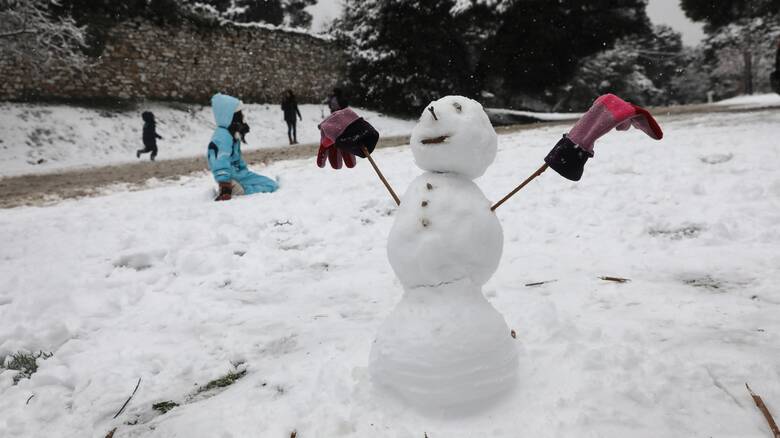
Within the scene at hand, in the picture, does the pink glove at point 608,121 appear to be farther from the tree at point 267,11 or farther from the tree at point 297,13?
the tree at point 297,13

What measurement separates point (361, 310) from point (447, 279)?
1.13m

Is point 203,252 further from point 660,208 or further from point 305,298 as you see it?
point 660,208

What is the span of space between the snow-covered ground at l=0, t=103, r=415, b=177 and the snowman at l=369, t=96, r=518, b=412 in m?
12.3

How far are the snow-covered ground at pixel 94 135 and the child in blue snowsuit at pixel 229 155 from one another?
304 inches

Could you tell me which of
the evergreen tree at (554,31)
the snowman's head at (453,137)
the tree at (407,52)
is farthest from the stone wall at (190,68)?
the snowman's head at (453,137)

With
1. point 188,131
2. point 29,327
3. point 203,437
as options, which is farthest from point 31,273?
point 188,131

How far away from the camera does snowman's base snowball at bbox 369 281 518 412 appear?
168cm

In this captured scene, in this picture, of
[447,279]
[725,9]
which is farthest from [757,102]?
[447,279]

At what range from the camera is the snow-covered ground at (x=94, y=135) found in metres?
12.1

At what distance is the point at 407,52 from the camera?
18.7 meters

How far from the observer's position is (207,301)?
2977mm

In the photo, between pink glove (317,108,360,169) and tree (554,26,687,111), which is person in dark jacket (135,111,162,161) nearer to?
pink glove (317,108,360,169)

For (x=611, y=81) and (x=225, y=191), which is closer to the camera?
(x=225, y=191)

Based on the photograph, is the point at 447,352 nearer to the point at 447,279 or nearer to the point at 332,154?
the point at 447,279
